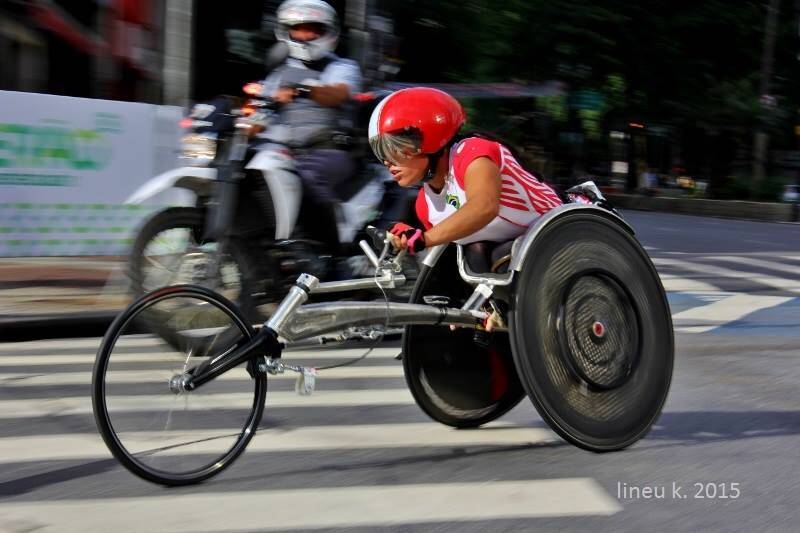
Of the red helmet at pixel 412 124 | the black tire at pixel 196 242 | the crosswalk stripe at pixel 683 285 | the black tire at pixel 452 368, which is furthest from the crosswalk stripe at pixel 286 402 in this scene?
the crosswalk stripe at pixel 683 285

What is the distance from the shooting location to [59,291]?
8.36 m

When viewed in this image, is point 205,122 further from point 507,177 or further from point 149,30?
point 149,30

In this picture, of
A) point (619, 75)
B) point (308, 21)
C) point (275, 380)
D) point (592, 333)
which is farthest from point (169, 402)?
point (619, 75)

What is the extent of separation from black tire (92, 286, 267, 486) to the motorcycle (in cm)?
221

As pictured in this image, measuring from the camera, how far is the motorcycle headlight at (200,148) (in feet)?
20.5

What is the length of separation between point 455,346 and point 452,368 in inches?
3.6

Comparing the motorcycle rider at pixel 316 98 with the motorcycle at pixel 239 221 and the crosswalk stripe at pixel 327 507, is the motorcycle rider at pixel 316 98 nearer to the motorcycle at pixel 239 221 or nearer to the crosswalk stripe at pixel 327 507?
the motorcycle at pixel 239 221

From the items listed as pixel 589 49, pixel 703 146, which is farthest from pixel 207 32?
pixel 703 146

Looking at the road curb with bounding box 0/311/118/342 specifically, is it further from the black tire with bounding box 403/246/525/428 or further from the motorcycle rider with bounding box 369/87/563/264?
the motorcycle rider with bounding box 369/87/563/264

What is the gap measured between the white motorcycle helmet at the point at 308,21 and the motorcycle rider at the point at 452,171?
232cm

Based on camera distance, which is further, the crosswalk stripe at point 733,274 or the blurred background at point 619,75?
the blurred background at point 619,75

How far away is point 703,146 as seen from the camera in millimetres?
46438

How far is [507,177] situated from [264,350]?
1.15m

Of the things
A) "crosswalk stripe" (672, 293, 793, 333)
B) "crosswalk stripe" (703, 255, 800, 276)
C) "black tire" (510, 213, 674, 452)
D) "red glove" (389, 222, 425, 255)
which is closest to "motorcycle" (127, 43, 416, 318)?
"red glove" (389, 222, 425, 255)
